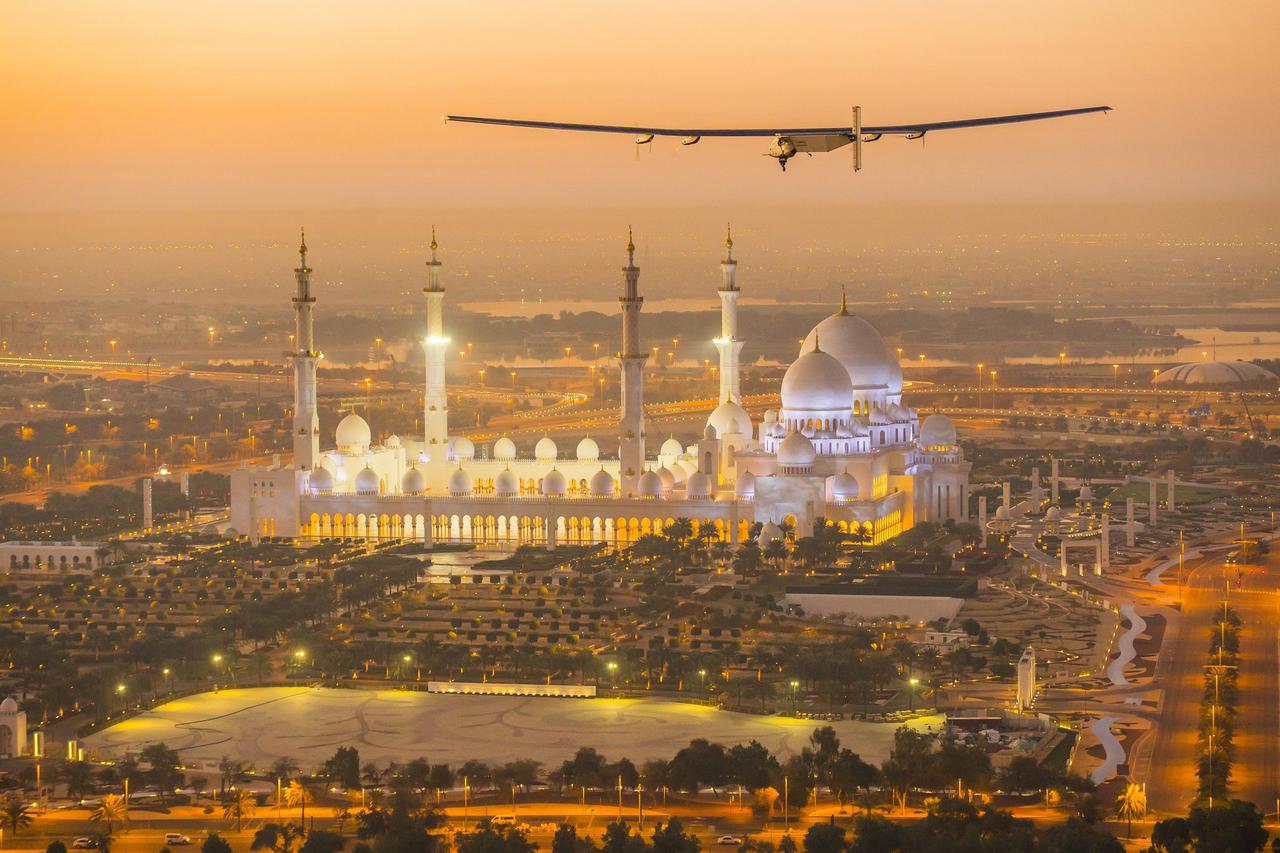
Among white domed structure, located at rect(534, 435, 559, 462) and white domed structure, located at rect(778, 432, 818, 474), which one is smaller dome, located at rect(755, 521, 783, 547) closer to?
white domed structure, located at rect(778, 432, 818, 474)

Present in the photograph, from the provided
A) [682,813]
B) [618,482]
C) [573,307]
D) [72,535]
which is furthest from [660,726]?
[573,307]

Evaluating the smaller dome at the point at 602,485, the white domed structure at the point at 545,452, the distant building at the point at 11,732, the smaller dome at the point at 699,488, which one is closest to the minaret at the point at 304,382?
the white domed structure at the point at 545,452

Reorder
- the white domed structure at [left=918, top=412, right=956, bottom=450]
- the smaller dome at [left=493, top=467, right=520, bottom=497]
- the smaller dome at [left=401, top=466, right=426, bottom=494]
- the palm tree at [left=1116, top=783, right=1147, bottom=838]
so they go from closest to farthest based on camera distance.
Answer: the palm tree at [left=1116, top=783, right=1147, bottom=838], the smaller dome at [left=493, top=467, right=520, bottom=497], the smaller dome at [left=401, top=466, right=426, bottom=494], the white domed structure at [left=918, top=412, right=956, bottom=450]

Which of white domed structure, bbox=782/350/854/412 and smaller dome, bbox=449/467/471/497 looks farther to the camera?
smaller dome, bbox=449/467/471/497

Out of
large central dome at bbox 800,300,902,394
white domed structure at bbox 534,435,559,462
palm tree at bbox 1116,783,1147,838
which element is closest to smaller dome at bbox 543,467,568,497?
white domed structure at bbox 534,435,559,462

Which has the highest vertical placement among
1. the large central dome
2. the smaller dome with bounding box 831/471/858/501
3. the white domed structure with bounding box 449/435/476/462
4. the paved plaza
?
the large central dome

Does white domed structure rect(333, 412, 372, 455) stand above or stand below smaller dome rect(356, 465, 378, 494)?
above

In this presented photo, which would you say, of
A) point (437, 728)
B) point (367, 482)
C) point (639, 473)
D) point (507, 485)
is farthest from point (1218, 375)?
point (437, 728)
